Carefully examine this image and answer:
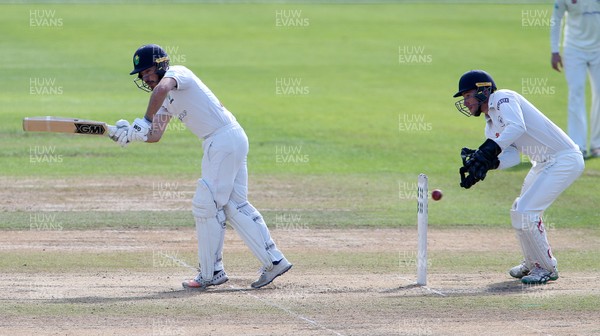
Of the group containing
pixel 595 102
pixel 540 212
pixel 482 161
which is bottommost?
pixel 540 212

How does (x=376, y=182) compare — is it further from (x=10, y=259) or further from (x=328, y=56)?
(x=328, y=56)

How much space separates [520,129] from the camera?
1095cm

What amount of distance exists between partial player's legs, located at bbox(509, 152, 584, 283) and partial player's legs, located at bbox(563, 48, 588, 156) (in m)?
7.84

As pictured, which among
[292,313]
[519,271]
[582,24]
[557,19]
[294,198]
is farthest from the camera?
[582,24]

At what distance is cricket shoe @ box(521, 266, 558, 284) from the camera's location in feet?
37.3

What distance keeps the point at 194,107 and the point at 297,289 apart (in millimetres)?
2131

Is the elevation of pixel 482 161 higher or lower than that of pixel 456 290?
higher

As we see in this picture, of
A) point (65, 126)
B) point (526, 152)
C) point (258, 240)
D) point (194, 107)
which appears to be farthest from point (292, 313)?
point (526, 152)

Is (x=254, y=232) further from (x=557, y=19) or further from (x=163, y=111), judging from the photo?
(x=557, y=19)

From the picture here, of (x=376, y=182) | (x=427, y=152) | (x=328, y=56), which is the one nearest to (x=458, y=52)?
(x=328, y=56)

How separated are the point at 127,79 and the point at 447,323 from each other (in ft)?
66.4

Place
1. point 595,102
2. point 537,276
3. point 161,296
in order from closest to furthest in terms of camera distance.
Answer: point 161,296 → point 537,276 → point 595,102

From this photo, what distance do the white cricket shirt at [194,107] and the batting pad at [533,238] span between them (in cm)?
318

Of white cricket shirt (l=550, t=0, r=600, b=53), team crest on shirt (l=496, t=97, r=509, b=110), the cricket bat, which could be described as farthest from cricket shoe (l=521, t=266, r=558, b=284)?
white cricket shirt (l=550, t=0, r=600, b=53)
